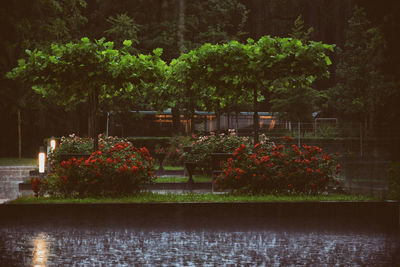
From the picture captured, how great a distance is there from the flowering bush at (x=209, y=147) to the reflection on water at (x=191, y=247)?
11.1 m

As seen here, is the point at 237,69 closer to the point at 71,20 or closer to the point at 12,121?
the point at 71,20

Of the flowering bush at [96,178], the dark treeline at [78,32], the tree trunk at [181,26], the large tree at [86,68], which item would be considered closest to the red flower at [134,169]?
the flowering bush at [96,178]

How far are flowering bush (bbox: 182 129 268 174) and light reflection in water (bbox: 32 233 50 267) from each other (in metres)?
12.1

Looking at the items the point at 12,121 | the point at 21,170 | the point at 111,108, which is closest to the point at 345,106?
the point at 111,108

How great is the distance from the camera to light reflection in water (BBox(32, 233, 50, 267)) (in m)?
7.90

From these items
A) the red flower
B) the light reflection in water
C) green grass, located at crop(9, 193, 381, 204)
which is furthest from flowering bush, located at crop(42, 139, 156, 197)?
the light reflection in water

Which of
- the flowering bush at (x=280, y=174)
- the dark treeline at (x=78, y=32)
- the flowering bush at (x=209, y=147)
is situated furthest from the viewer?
the dark treeline at (x=78, y=32)

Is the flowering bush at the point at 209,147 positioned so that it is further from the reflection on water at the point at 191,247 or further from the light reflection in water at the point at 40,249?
the light reflection in water at the point at 40,249

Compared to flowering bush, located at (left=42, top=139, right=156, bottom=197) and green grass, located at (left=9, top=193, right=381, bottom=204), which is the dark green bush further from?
flowering bush, located at (left=42, top=139, right=156, bottom=197)

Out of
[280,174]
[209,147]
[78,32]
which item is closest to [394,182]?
[280,174]

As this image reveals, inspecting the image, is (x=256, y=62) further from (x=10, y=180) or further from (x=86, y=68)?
(x=10, y=180)

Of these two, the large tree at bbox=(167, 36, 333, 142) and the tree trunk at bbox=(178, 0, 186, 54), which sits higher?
the tree trunk at bbox=(178, 0, 186, 54)

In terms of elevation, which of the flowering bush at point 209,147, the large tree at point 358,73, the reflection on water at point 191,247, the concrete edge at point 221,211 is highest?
the large tree at point 358,73

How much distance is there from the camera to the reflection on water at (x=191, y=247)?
803cm
